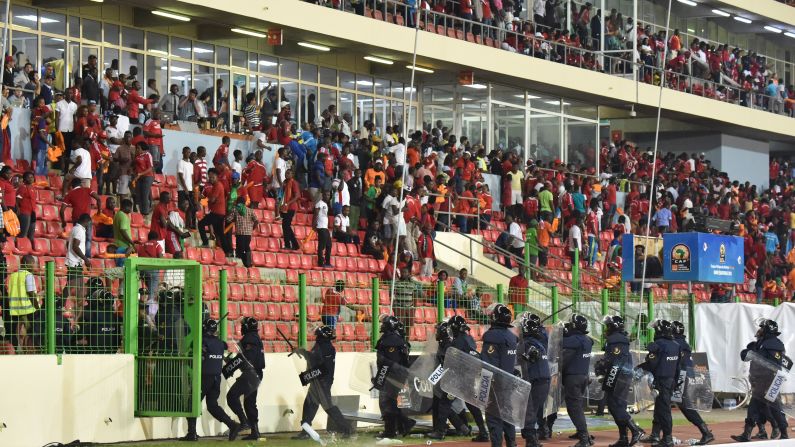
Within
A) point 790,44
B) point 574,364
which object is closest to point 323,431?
point 574,364

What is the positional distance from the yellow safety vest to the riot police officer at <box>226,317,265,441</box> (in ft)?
9.66

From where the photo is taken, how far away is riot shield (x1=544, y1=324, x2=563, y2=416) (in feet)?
66.8

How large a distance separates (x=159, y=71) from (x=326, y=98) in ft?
19.5

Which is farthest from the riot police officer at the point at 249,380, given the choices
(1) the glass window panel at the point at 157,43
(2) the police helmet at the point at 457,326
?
(1) the glass window panel at the point at 157,43

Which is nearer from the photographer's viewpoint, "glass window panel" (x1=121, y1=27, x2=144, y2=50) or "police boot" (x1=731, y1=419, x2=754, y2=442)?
"police boot" (x1=731, y1=419, x2=754, y2=442)

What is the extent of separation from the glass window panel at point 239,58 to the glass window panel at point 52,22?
527 cm

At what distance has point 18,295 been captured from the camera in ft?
56.6

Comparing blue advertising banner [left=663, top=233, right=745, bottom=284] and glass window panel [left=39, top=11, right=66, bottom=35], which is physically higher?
glass window panel [left=39, top=11, right=66, bottom=35]

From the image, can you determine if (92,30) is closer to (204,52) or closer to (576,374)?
(204,52)

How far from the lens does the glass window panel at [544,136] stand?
137 ft

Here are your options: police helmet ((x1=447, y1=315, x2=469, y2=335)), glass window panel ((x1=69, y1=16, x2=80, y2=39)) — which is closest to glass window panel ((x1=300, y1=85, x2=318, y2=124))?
glass window panel ((x1=69, y1=16, x2=80, y2=39))

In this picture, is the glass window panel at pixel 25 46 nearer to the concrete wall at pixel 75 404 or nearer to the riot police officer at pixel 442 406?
the concrete wall at pixel 75 404

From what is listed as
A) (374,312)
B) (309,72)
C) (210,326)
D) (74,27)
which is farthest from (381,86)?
(210,326)

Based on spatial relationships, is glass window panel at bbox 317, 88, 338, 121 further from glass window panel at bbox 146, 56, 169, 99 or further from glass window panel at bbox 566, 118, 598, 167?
glass window panel at bbox 566, 118, 598, 167
